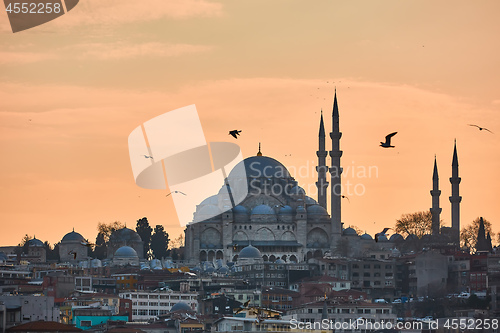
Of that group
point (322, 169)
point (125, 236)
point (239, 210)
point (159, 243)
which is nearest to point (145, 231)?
point (159, 243)

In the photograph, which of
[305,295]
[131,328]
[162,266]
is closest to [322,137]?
[162,266]

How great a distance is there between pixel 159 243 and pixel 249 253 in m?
18.8

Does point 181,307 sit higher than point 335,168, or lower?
lower

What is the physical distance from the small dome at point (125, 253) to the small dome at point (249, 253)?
8.26m

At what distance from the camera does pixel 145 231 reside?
133m

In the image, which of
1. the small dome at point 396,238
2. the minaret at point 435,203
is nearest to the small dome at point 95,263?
the small dome at point 396,238

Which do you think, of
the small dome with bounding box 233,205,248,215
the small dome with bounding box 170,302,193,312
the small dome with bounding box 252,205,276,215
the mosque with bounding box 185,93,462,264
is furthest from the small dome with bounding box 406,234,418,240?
the small dome with bounding box 170,302,193,312

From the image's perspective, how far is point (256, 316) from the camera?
66.7 meters

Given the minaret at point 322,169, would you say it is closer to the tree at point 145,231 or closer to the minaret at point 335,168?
the minaret at point 335,168

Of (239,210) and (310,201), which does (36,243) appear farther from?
(310,201)

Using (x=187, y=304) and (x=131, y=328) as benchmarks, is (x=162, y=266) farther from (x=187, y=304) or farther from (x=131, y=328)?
(x=131, y=328)

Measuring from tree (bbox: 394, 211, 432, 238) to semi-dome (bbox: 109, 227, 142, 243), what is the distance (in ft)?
66.4

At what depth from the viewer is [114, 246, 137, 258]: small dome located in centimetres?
11956

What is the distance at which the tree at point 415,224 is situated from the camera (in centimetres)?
12825
